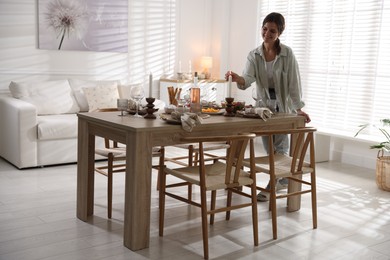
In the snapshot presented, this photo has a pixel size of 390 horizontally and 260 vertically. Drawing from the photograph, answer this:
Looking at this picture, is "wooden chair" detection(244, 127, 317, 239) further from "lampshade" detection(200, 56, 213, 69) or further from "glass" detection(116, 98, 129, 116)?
"lampshade" detection(200, 56, 213, 69)

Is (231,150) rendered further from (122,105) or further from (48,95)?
(48,95)

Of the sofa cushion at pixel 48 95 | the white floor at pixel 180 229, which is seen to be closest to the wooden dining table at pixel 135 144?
the white floor at pixel 180 229

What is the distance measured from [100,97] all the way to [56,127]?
2.86 feet

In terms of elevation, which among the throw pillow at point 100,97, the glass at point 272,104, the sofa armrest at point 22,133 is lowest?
the sofa armrest at point 22,133

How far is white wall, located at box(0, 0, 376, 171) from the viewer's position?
561cm

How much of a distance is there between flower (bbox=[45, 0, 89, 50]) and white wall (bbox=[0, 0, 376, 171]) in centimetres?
20

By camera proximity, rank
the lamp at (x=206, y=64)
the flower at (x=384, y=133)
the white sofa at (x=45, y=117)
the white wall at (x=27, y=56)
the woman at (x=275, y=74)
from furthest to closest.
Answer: the lamp at (x=206, y=64) → the white wall at (x=27, y=56) → the white sofa at (x=45, y=117) → the flower at (x=384, y=133) → the woman at (x=275, y=74)

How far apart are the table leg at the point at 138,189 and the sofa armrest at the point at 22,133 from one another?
228 cm

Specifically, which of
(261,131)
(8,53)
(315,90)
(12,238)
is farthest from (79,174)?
(315,90)

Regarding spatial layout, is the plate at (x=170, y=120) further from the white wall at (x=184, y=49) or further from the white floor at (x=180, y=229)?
the white wall at (x=184, y=49)

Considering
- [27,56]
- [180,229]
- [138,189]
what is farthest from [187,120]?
[27,56]

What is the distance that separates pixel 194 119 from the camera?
10.1 feet

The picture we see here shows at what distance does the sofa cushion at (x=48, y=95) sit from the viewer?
5.34 metres

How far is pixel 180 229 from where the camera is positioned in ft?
11.0
